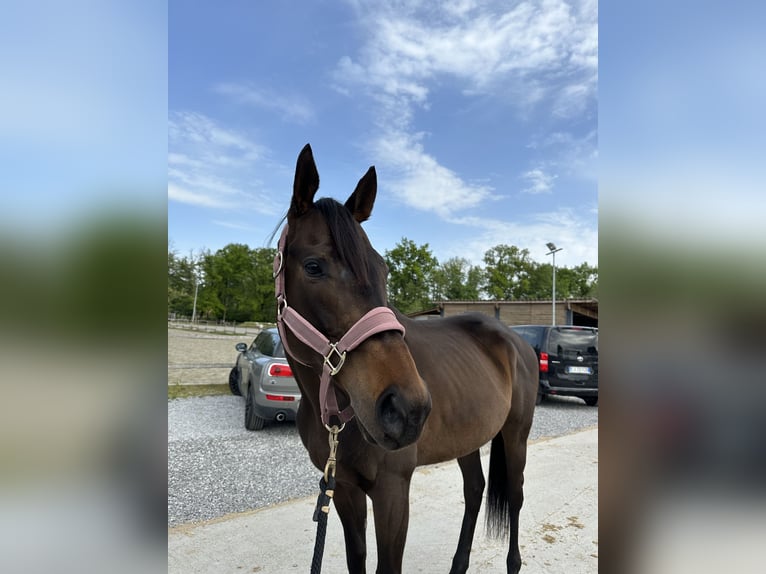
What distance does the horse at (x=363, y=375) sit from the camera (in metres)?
1.29

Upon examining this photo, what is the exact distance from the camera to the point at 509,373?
293 centimetres

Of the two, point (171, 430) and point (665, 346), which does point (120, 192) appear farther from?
point (171, 430)

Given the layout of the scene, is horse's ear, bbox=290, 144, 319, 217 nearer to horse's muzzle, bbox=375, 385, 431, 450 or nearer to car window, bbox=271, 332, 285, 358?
horse's muzzle, bbox=375, 385, 431, 450

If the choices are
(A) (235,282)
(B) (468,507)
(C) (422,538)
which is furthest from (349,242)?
(A) (235,282)

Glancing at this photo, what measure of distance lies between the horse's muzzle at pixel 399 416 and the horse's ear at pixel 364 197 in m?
0.86

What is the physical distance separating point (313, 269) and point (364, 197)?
0.51m

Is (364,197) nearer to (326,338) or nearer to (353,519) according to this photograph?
(326,338)

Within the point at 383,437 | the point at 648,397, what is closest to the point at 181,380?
the point at 383,437

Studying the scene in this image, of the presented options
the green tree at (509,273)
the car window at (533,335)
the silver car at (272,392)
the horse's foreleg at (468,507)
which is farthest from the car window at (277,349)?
the green tree at (509,273)

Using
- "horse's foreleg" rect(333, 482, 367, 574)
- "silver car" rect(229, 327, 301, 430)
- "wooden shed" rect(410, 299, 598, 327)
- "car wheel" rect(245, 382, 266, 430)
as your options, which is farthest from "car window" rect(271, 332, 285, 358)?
"wooden shed" rect(410, 299, 598, 327)

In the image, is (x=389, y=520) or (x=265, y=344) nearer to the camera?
(x=389, y=520)

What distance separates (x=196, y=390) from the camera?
934 centimetres

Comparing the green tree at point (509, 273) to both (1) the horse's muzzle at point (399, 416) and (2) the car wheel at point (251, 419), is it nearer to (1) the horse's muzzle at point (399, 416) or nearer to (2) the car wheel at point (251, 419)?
(2) the car wheel at point (251, 419)

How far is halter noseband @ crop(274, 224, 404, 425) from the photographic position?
4.38 feet
